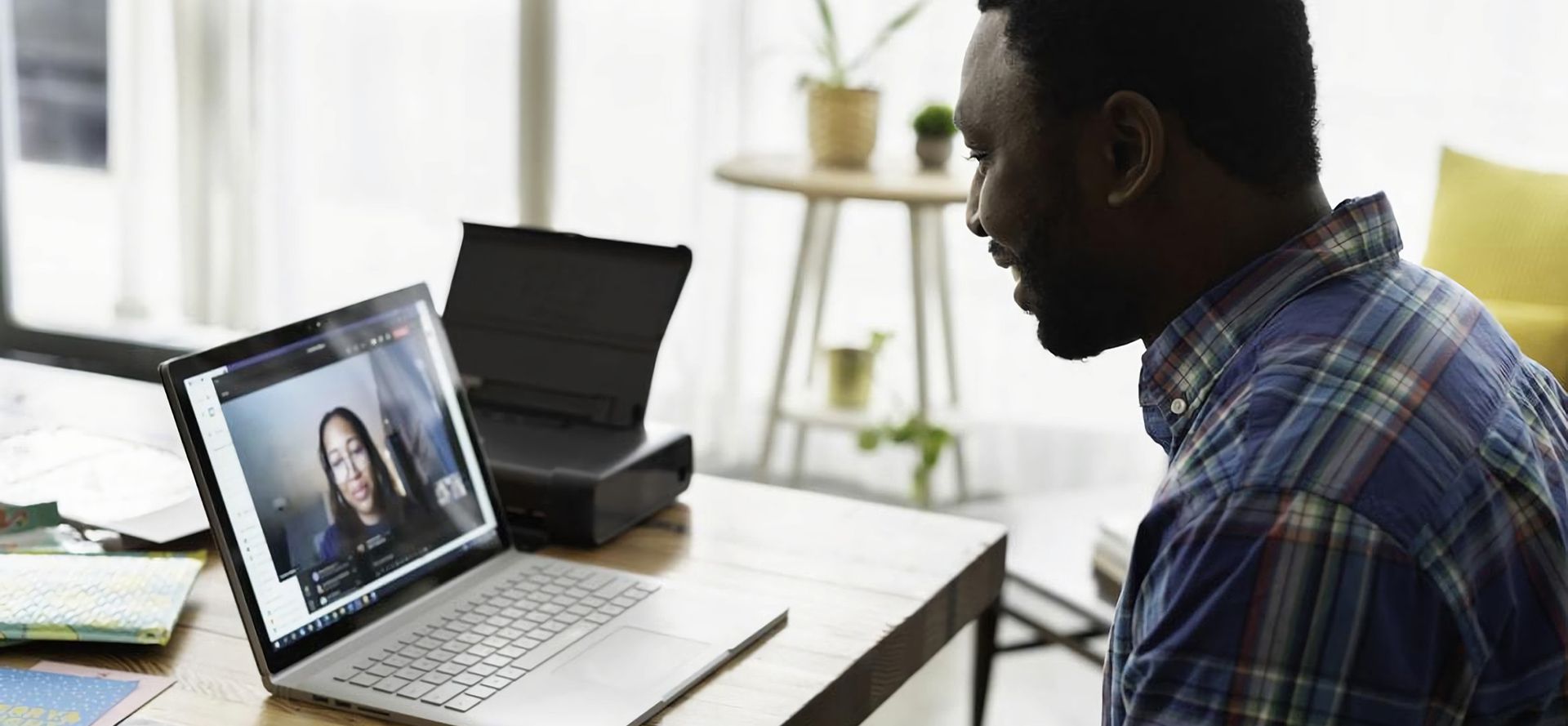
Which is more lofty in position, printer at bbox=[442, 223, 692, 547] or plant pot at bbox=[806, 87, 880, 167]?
plant pot at bbox=[806, 87, 880, 167]

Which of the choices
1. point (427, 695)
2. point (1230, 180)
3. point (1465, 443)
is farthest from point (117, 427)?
point (1465, 443)

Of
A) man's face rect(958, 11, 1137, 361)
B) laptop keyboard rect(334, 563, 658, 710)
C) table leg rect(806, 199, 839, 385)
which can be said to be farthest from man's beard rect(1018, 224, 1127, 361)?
table leg rect(806, 199, 839, 385)

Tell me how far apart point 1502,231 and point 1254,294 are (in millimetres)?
1595

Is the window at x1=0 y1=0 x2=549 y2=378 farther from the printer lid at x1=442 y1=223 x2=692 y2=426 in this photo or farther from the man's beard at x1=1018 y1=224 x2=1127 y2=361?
the man's beard at x1=1018 y1=224 x2=1127 y2=361

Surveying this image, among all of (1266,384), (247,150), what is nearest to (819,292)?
(247,150)

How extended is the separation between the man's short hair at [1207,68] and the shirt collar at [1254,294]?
4cm

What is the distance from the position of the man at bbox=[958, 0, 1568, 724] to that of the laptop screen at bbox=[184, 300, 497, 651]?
507mm

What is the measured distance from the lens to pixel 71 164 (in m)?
4.23

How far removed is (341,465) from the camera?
1250mm

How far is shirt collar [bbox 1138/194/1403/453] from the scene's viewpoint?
961 mm

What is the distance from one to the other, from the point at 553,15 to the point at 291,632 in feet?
8.78

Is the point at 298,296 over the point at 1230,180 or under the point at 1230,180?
under

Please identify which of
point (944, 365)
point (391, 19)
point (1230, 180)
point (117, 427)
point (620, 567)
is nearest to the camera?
point (1230, 180)

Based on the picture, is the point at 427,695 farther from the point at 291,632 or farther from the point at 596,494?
the point at 596,494
